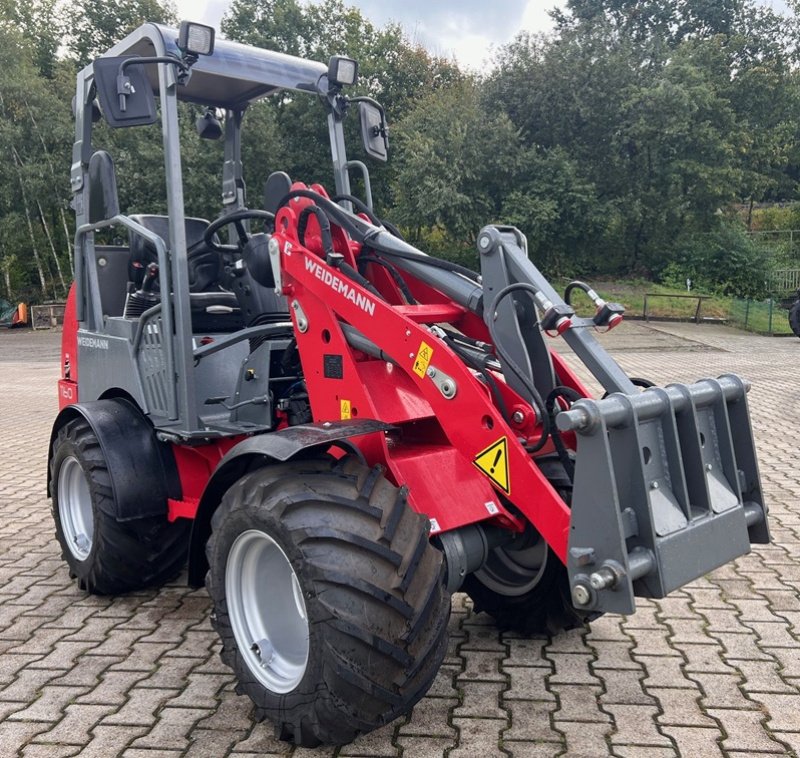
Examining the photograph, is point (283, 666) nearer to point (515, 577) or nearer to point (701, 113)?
point (515, 577)

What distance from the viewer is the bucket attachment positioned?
251cm

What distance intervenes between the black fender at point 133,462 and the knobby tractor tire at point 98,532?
0.08 meters

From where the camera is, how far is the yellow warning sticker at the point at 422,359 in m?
3.05

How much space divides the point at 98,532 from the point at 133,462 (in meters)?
0.39

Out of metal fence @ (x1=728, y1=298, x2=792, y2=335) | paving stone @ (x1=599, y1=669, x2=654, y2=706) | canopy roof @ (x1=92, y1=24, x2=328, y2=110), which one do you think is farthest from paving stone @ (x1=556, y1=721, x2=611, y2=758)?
metal fence @ (x1=728, y1=298, x2=792, y2=335)

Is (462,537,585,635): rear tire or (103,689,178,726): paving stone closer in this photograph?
(103,689,178,726): paving stone

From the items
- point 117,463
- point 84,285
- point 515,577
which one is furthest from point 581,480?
point 84,285

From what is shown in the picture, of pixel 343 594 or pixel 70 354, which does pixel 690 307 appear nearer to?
pixel 70 354

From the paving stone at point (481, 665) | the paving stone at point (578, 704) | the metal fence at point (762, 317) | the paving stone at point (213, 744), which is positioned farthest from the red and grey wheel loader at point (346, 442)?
the metal fence at point (762, 317)

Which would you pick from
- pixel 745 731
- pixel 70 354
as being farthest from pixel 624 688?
pixel 70 354

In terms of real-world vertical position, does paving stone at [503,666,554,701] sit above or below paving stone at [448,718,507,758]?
above

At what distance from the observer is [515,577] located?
3.71 m

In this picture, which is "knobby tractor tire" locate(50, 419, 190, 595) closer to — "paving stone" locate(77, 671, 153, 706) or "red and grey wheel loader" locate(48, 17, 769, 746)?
"red and grey wheel loader" locate(48, 17, 769, 746)

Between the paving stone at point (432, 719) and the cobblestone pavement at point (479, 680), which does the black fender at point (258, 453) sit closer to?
the cobblestone pavement at point (479, 680)
